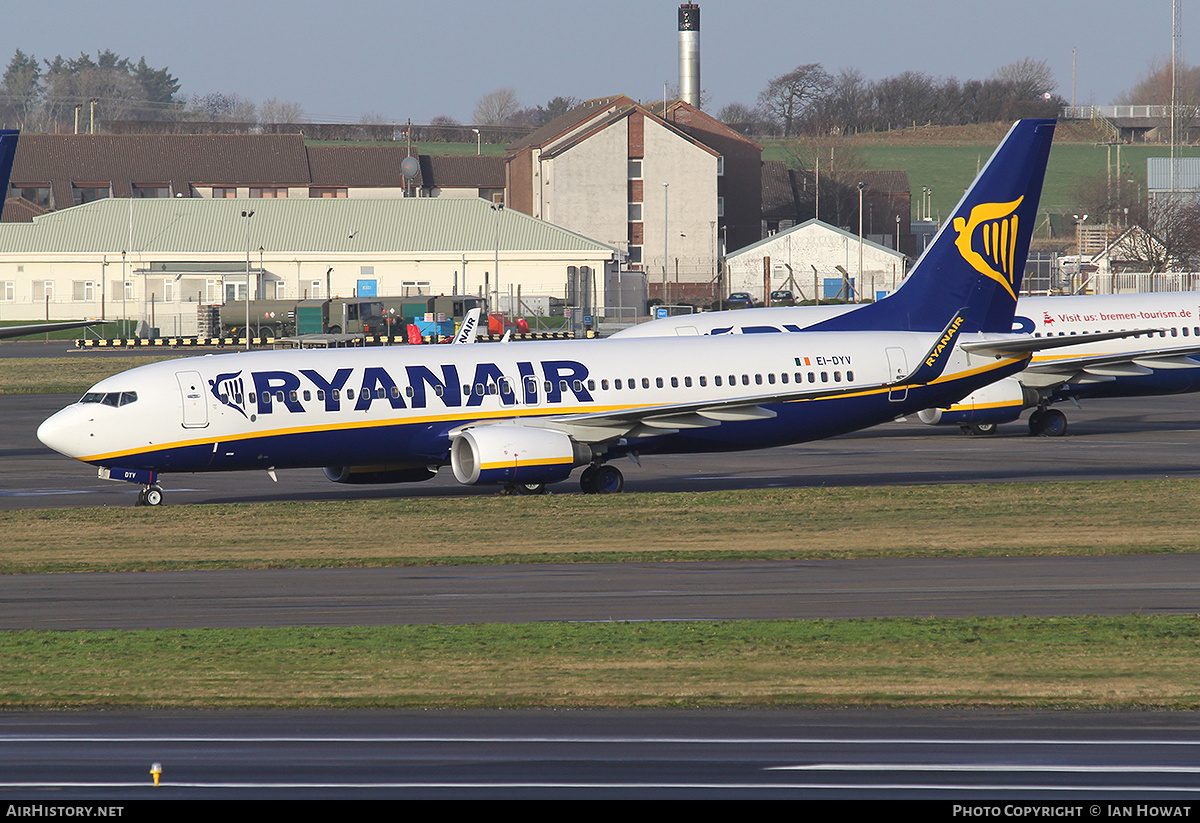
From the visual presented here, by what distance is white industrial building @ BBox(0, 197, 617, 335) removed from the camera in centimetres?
11869

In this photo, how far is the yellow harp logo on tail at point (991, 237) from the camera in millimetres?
38594

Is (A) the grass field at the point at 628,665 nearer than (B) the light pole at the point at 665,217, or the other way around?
(A) the grass field at the point at 628,665

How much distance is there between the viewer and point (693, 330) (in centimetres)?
4950

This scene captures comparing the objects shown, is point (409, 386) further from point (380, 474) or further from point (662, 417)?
point (662, 417)

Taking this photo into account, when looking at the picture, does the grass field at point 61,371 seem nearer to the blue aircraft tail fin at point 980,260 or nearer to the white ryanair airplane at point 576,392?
the white ryanair airplane at point 576,392

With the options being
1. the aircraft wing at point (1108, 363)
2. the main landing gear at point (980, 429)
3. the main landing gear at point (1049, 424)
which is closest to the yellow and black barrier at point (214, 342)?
the main landing gear at point (980, 429)

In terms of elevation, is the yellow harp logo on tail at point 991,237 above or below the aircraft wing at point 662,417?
above

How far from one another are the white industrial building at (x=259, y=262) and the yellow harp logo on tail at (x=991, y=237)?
77.6 m

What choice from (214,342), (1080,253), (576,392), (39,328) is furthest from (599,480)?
(1080,253)

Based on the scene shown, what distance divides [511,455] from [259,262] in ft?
303

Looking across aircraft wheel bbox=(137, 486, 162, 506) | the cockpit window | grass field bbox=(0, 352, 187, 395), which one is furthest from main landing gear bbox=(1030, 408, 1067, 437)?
grass field bbox=(0, 352, 187, 395)

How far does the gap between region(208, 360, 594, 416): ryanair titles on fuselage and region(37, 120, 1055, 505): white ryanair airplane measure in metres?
0.04

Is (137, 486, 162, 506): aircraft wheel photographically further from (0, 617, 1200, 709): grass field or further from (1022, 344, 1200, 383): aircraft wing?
(1022, 344, 1200, 383): aircraft wing

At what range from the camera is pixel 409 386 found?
33.5 metres
